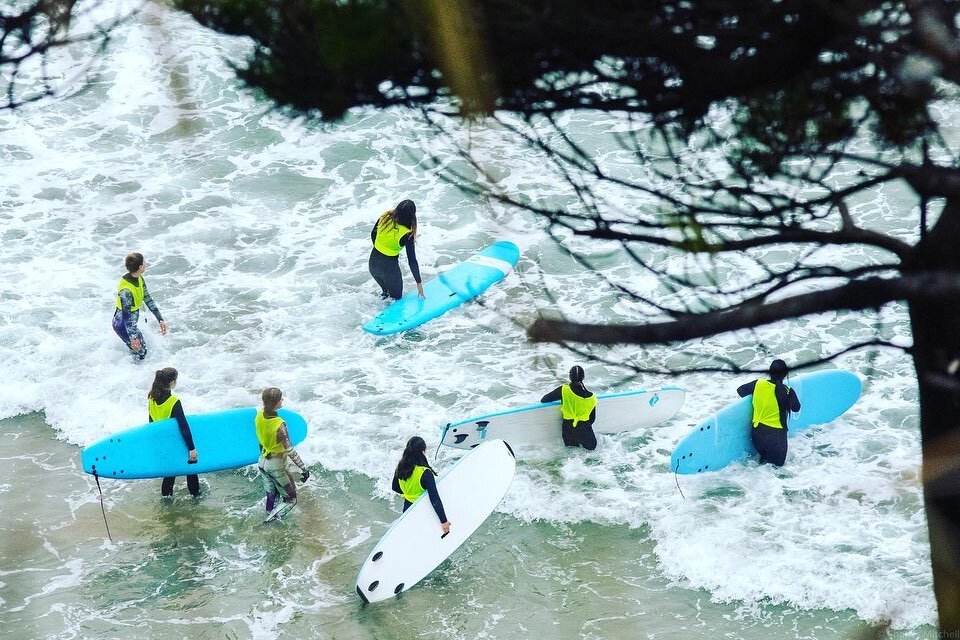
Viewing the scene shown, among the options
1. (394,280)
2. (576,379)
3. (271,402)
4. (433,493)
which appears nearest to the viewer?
(433,493)

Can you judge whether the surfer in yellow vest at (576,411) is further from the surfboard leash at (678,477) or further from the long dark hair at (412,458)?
the long dark hair at (412,458)

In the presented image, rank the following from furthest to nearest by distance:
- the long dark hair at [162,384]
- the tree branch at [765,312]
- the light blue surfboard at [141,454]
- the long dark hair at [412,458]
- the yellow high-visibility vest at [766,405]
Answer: the yellow high-visibility vest at [766,405]
the light blue surfboard at [141,454]
the long dark hair at [162,384]
the long dark hair at [412,458]
the tree branch at [765,312]

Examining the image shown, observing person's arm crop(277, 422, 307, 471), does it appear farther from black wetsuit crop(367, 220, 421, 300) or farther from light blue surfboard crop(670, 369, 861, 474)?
black wetsuit crop(367, 220, 421, 300)

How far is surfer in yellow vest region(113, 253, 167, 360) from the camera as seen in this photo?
9.95m

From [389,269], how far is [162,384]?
3.58 meters

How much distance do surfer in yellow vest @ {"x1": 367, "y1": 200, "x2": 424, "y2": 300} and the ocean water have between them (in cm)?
44

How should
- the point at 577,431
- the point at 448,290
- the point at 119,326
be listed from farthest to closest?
the point at 448,290, the point at 119,326, the point at 577,431

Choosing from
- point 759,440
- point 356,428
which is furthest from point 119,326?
point 759,440

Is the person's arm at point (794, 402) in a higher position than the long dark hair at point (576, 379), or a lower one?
lower

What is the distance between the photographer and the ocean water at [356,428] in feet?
24.5

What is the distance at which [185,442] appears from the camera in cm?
841

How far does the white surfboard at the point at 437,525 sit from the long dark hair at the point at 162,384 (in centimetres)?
215

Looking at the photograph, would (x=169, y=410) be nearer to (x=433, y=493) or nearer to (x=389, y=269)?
(x=433, y=493)

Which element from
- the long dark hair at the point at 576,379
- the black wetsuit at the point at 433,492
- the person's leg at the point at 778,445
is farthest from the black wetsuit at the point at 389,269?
the person's leg at the point at 778,445
